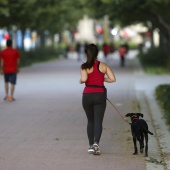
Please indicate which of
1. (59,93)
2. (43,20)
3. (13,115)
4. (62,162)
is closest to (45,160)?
(62,162)

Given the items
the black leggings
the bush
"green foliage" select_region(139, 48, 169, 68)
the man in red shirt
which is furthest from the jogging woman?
"green foliage" select_region(139, 48, 169, 68)

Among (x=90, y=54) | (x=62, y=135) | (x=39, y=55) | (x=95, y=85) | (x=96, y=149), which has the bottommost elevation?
(x=39, y=55)

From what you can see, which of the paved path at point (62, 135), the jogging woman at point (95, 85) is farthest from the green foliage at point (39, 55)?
the jogging woman at point (95, 85)

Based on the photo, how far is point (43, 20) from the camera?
51594mm

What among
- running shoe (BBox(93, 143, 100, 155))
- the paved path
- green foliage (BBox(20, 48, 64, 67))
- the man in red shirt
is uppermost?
the man in red shirt

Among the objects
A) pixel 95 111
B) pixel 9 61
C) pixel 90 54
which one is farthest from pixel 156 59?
pixel 90 54

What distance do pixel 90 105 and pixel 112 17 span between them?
27554mm

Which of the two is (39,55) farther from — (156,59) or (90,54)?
(90,54)

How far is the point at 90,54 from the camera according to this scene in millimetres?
9891

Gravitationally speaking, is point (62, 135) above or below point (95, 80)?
below

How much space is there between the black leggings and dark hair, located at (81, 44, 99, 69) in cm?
43

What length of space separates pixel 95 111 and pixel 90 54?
2.82 ft

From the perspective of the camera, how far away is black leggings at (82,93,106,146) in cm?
1002

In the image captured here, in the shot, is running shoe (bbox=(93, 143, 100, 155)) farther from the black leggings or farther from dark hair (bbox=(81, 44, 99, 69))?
dark hair (bbox=(81, 44, 99, 69))
